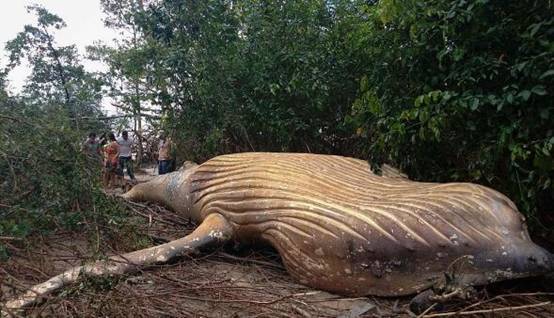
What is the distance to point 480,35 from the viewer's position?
13.3 ft

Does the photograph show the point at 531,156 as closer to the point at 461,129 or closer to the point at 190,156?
the point at 461,129

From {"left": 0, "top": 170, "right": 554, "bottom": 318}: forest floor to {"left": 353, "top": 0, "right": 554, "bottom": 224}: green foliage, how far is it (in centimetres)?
89

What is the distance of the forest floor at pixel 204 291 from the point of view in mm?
3174

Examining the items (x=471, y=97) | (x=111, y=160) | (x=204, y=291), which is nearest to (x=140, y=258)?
(x=204, y=291)

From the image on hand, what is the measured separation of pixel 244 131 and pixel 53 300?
16.0 feet

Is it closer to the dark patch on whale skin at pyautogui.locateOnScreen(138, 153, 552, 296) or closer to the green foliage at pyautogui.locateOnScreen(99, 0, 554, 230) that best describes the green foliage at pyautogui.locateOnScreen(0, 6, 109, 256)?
the dark patch on whale skin at pyautogui.locateOnScreen(138, 153, 552, 296)

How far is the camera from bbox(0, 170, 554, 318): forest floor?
10.4ft

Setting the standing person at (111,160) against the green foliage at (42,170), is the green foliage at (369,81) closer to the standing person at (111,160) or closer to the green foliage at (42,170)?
the standing person at (111,160)

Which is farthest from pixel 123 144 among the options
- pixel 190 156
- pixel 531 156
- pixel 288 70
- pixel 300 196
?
pixel 531 156

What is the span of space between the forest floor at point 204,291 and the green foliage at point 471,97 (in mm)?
889

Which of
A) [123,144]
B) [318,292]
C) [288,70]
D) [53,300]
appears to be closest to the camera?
[53,300]

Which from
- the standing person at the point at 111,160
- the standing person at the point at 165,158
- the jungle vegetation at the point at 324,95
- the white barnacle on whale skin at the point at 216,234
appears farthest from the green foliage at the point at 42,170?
the standing person at the point at 165,158

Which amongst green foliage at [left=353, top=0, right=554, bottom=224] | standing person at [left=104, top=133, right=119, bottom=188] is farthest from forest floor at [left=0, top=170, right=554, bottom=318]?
standing person at [left=104, top=133, right=119, bottom=188]

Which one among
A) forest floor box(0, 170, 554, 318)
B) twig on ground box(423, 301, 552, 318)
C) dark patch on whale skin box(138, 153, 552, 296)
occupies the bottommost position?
forest floor box(0, 170, 554, 318)
